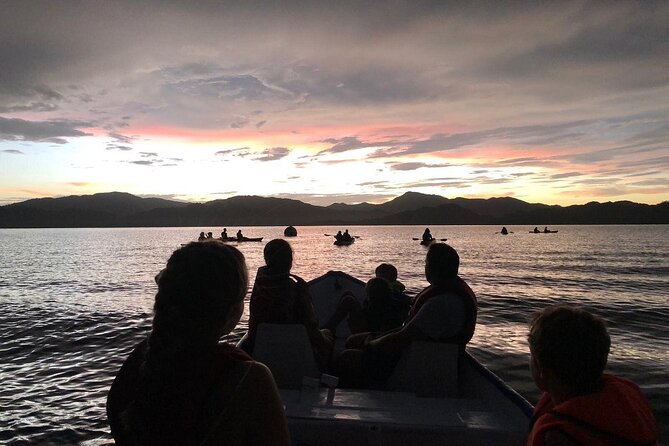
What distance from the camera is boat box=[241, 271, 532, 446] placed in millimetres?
4434

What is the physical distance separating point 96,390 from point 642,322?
1799 cm

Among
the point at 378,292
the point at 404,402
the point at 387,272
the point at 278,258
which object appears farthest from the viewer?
the point at 387,272

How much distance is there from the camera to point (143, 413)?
2023 millimetres

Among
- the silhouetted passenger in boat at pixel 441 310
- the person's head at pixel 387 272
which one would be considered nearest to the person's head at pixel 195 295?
the silhouetted passenger in boat at pixel 441 310

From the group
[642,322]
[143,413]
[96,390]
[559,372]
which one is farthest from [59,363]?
[642,322]

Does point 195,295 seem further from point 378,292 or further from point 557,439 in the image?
point 378,292

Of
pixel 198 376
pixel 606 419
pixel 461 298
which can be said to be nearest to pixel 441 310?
pixel 461 298

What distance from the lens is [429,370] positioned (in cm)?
573

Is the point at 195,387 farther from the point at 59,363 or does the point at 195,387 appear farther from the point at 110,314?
the point at 110,314

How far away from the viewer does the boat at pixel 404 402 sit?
4.43m

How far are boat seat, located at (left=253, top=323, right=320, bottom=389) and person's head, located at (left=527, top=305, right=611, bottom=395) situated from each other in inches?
145

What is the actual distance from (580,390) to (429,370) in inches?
139

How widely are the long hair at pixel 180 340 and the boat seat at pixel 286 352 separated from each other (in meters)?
3.69

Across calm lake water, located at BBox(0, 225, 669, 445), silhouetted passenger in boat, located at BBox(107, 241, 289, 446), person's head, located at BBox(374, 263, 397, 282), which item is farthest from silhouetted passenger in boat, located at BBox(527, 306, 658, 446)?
calm lake water, located at BBox(0, 225, 669, 445)
